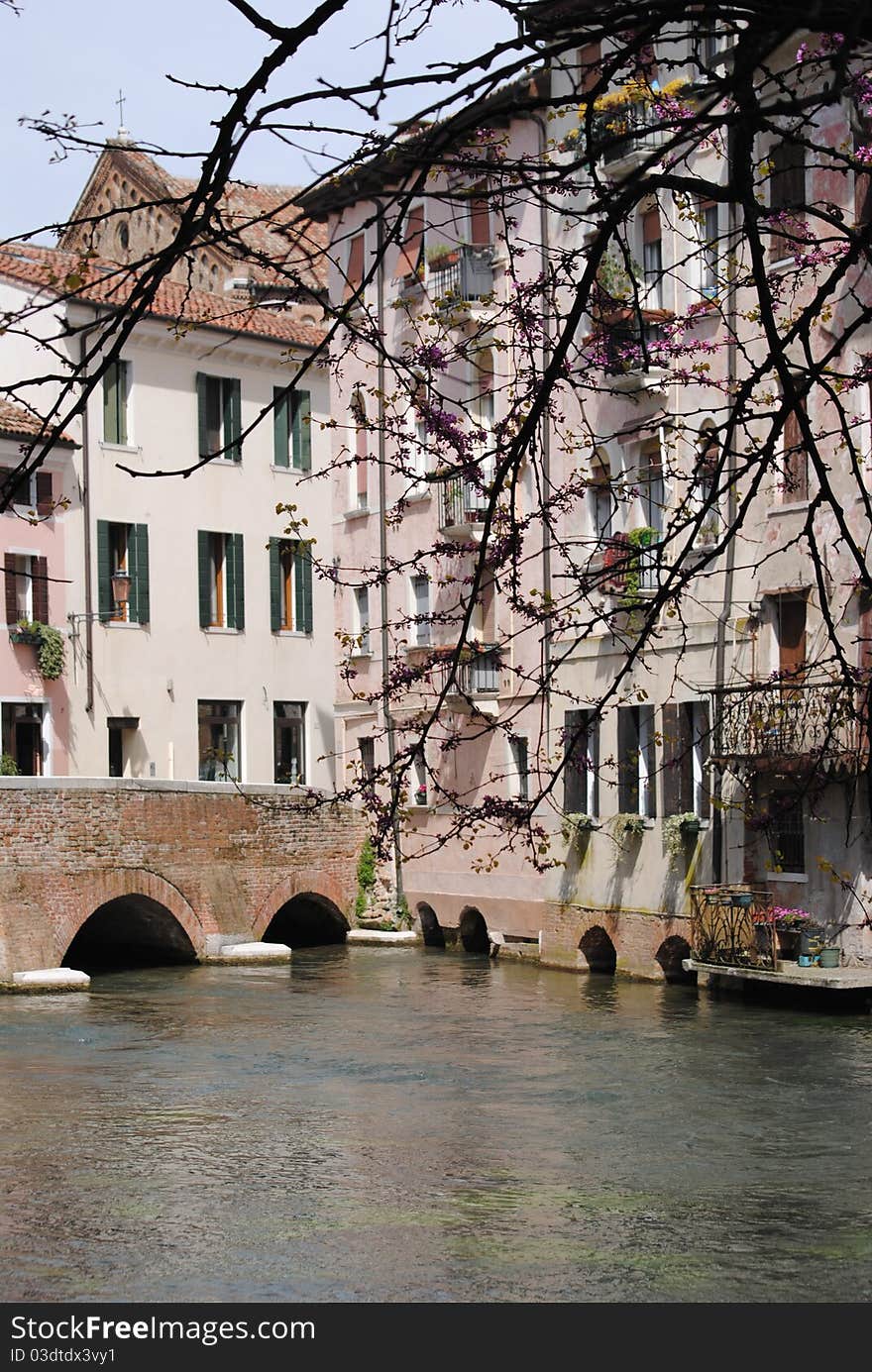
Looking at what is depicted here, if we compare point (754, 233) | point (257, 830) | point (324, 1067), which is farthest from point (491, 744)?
point (754, 233)

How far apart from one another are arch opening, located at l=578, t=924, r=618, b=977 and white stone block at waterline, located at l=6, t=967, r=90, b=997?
7.99 meters

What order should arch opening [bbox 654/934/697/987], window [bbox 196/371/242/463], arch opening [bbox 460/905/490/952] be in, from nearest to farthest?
1. arch opening [bbox 654/934/697/987]
2. arch opening [bbox 460/905/490/952]
3. window [bbox 196/371/242/463]

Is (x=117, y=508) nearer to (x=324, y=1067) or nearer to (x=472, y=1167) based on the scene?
(x=324, y=1067)

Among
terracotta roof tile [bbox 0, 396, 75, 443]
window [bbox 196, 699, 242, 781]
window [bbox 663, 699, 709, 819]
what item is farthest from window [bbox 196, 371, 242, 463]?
window [bbox 663, 699, 709, 819]

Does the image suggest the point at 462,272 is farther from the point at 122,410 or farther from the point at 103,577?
the point at 103,577

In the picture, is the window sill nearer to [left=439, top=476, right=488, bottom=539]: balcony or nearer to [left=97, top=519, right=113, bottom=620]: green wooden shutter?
[left=439, top=476, right=488, bottom=539]: balcony

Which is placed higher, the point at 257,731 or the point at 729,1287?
the point at 257,731

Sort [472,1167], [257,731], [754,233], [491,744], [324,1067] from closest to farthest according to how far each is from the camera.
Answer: [754,233], [472,1167], [324,1067], [491,744], [257,731]

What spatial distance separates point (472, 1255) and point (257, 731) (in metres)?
29.4

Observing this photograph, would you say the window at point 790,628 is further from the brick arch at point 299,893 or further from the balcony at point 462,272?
the brick arch at point 299,893

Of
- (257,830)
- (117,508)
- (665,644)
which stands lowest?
(257,830)

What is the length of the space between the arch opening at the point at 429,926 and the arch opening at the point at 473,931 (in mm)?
902

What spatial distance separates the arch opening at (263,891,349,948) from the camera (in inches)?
1491

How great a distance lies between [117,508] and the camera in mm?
39375
